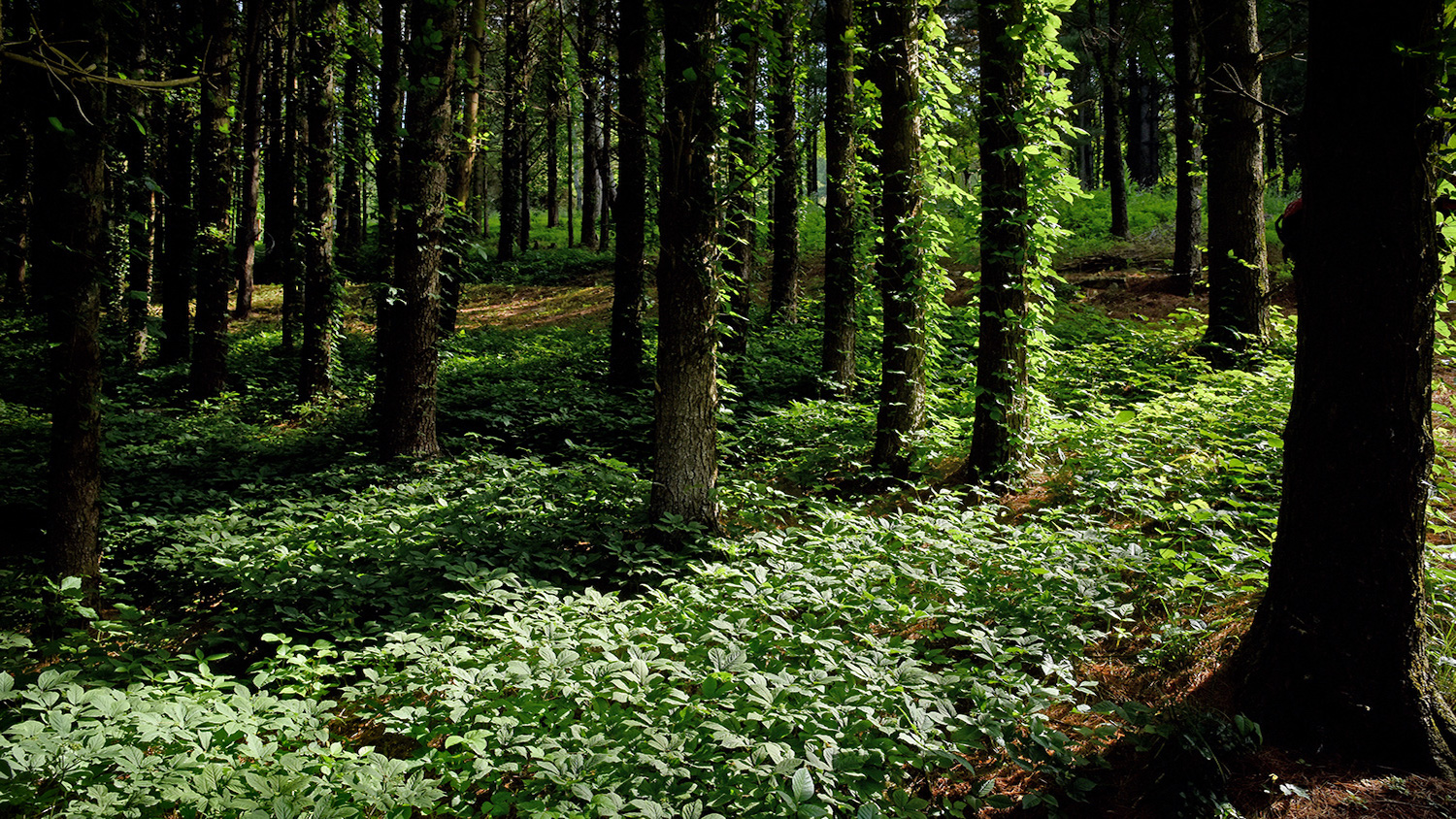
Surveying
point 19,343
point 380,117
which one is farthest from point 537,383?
point 19,343

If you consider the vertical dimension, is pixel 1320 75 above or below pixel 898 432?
above

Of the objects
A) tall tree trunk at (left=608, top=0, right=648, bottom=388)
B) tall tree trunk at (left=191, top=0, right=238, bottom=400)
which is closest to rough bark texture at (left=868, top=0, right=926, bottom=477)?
tall tree trunk at (left=608, top=0, right=648, bottom=388)

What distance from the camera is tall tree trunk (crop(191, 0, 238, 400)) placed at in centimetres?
1034

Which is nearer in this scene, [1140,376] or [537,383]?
[1140,376]

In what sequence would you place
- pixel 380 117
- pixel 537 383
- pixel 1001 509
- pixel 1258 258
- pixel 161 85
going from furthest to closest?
pixel 537 383 → pixel 1258 258 → pixel 380 117 → pixel 1001 509 → pixel 161 85

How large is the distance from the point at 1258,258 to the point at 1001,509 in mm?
6016

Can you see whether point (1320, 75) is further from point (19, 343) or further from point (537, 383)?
point (19, 343)

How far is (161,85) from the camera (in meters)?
2.73

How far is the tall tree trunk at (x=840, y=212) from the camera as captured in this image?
9398 millimetres

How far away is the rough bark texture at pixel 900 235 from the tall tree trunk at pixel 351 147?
5.79 metres

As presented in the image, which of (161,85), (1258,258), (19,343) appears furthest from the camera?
(19,343)

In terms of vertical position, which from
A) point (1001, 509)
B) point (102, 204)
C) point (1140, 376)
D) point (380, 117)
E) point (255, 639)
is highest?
point (380, 117)

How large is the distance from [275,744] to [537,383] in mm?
8667

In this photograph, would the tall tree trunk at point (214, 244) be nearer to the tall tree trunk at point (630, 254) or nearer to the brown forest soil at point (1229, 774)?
the tall tree trunk at point (630, 254)
